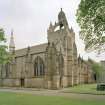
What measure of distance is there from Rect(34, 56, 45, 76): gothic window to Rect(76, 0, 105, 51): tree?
4174 cm

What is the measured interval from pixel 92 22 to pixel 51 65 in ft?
137

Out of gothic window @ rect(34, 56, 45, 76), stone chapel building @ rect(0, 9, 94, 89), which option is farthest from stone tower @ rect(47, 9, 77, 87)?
gothic window @ rect(34, 56, 45, 76)

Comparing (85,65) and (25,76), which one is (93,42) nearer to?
(25,76)

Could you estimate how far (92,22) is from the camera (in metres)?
24.8

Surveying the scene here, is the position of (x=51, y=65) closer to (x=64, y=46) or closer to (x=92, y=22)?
(x=64, y=46)

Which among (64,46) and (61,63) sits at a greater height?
(64,46)

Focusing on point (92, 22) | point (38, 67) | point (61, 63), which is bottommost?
point (38, 67)

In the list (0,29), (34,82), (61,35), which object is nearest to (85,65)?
(61,35)

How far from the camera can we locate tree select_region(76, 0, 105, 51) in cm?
2315

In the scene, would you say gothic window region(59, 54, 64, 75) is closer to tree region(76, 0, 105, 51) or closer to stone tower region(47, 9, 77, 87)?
stone tower region(47, 9, 77, 87)

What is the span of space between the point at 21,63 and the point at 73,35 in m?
19.0

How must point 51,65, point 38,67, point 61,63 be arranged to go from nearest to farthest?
1. point 51,65
2. point 61,63
3. point 38,67

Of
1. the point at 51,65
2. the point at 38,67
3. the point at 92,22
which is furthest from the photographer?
the point at 38,67

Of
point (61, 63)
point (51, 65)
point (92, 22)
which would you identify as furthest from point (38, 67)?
point (92, 22)
